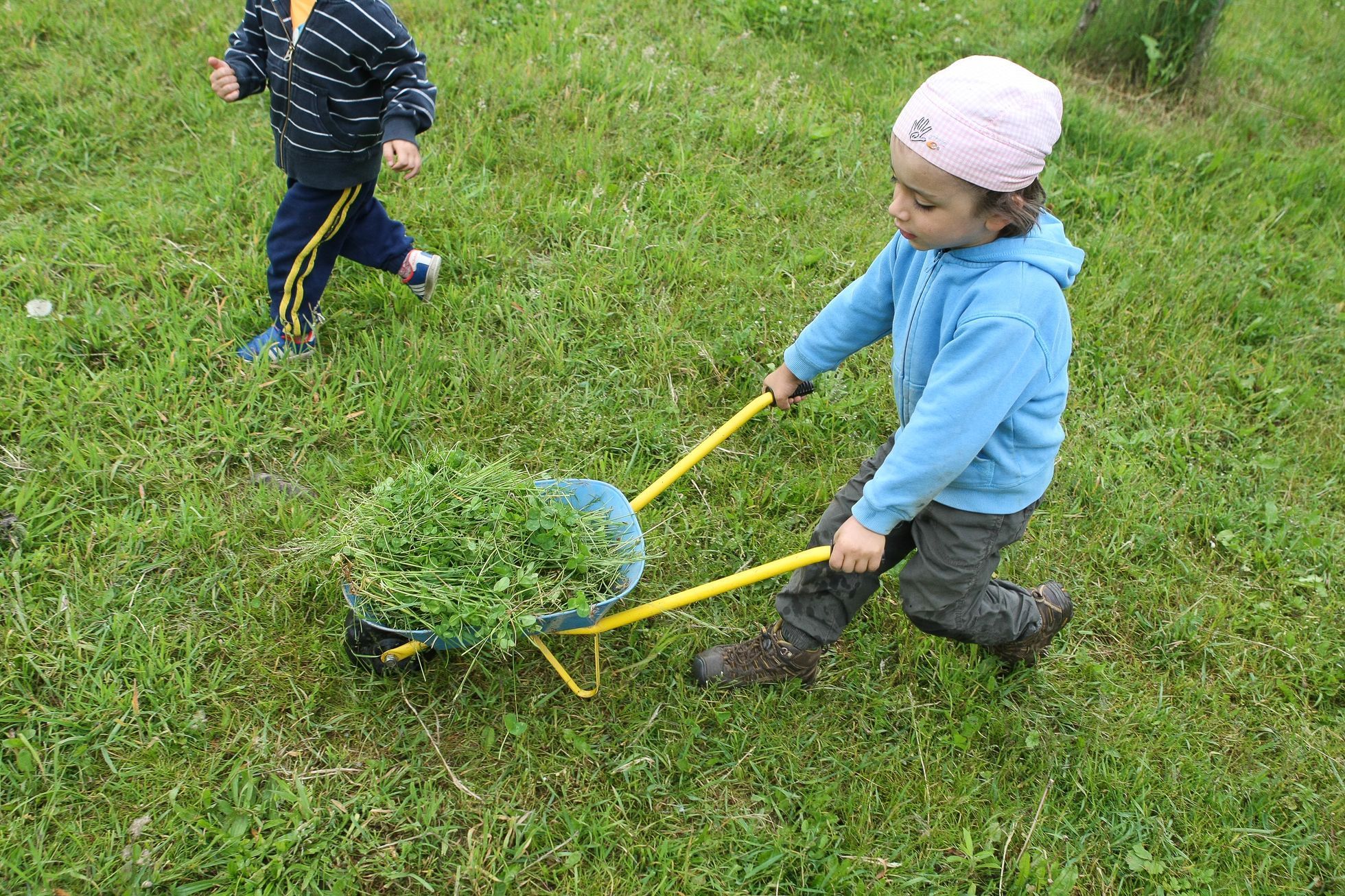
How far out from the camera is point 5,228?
4.04m

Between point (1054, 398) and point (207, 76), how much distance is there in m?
4.60

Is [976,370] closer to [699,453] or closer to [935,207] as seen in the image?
[935,207]

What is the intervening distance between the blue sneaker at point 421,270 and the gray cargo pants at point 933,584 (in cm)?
196

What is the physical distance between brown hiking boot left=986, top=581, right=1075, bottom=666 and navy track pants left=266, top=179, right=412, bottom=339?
9.09ft

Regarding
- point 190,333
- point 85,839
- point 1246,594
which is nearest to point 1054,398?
point 1246,594

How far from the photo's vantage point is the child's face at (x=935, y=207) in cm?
217

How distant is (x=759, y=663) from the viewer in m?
2.97

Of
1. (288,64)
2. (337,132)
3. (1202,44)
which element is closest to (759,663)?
(337,132)

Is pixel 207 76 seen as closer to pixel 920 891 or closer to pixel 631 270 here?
pixel 631 270

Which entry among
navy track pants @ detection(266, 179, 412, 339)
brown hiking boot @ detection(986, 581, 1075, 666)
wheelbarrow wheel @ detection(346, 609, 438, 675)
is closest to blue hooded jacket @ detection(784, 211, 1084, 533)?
brown hiking boot @ detection(986, 581, 1075, 666)

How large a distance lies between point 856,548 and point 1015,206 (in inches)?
35.5

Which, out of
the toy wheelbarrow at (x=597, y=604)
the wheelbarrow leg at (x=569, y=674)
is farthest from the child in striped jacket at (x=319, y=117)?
the wheelbarrow leg at (x=569, y=674)

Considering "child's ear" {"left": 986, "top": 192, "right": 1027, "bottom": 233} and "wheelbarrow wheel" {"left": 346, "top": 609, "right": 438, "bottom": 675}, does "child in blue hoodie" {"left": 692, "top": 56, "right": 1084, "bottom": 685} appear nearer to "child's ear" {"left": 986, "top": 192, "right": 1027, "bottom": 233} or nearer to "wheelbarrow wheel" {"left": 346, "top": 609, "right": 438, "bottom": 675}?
"child's ear" {"left": 986, "top": 192, "right": 1027, "bottom": 233}

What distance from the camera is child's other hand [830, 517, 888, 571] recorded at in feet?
7.95
